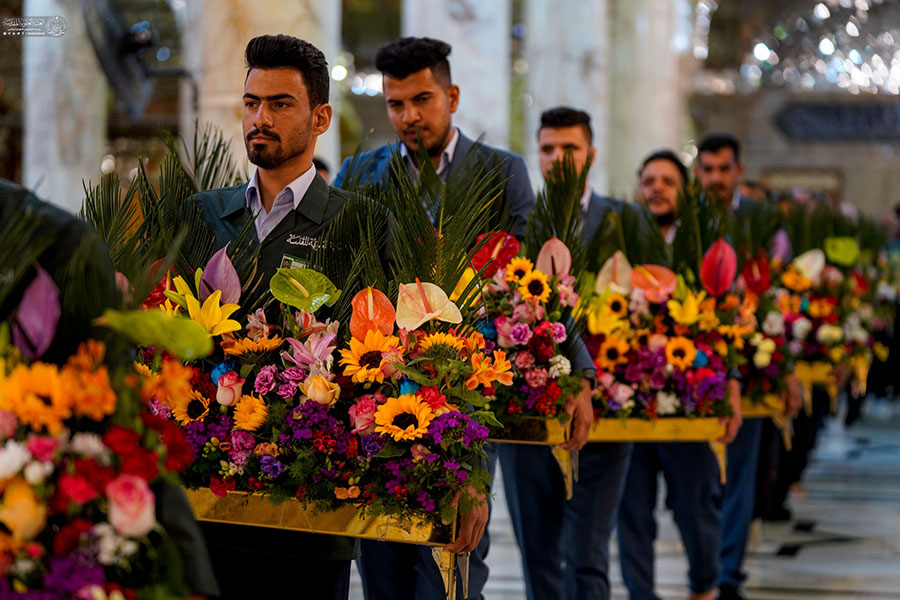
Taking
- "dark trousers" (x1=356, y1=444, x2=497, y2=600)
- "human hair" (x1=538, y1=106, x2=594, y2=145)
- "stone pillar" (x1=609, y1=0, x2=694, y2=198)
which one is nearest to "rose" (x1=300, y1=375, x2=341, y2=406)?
"dark trousers" (x1=356, y1=444, x2=497, y2=600)

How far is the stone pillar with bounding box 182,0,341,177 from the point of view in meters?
5.24

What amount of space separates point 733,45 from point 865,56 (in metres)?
2.87

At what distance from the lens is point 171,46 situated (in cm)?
1538

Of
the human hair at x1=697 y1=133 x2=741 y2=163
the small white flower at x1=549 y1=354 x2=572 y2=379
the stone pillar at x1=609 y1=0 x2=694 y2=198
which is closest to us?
the small white flower at x1=549 y1=354 x2=572 y2=379

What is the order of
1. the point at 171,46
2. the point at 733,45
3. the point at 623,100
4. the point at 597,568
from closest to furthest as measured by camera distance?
the point at 597,568 → the point at 623,100 → the point at 171,46 → the point at 733,45

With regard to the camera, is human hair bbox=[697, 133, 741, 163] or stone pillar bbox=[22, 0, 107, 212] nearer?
human hair bbox=[697, 133, 741, 163]

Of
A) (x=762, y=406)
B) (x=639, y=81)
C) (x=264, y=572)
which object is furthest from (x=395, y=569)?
(x=639, y=81)

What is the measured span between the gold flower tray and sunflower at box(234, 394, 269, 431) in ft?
0.46

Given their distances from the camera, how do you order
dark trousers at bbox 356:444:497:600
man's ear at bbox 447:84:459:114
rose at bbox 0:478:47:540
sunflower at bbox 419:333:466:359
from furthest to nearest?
man's ear at bbox 447:84:459:114, dark trousers at bbox 356:444:497:600, sunflower at bbox 419:333:466:359, rose at bbox 0:478:47:540

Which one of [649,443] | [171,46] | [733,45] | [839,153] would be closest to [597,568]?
[649,443]

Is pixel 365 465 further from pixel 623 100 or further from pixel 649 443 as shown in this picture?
pixel 623 100

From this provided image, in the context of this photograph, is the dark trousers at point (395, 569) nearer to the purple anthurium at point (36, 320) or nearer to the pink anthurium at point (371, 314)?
the pink anthurium at point (371, 314)

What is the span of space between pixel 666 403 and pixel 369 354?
196cm

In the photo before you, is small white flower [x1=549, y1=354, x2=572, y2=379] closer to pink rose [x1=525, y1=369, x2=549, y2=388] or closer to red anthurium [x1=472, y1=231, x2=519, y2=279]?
pink rose [x1=525, y1=369, x2=549, y2=388]
